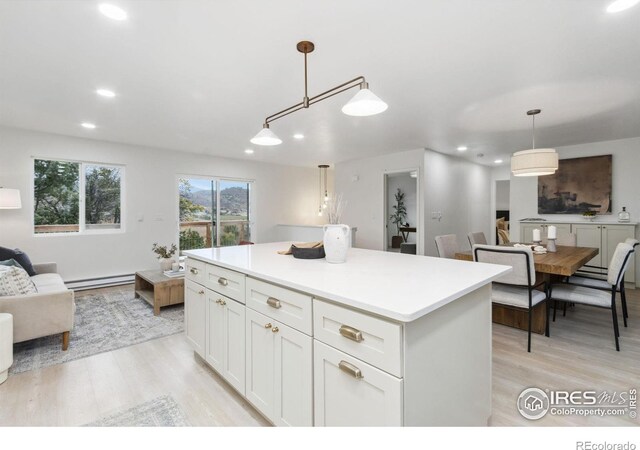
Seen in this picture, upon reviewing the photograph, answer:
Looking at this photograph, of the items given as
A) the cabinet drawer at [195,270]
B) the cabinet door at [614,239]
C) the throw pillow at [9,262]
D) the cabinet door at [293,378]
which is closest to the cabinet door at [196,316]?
the cabinet drawer at [195,270]

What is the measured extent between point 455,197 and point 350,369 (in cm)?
605

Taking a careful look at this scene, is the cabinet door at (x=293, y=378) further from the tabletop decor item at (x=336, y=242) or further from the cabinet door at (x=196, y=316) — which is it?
the cabinet door at (x=196, y=316)

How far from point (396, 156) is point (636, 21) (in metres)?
4.02

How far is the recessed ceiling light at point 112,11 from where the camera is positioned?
179 centimetres

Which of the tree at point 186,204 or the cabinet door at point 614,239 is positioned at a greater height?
the tree at point 186,204

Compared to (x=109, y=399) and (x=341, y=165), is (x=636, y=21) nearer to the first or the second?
(x=109, y=399)

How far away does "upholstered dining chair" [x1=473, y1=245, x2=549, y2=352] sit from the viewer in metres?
2.57

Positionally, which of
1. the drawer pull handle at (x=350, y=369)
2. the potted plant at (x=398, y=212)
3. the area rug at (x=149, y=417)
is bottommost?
the area rug at (x=149, y=417)

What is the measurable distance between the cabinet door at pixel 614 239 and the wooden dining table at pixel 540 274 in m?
1.88

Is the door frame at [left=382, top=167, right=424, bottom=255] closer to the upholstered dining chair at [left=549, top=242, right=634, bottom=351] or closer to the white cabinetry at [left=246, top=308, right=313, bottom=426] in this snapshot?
the upholstered dining chair at [left=549, top=242, right=634, bottom=351]

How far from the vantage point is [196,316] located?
236 centimetres

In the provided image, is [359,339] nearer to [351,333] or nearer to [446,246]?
[351,333]

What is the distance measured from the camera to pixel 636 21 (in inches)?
76.8

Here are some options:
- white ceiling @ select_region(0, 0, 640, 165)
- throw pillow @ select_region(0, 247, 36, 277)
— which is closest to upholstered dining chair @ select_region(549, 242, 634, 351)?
white ceiling @ select_region(0, 0, 640, 165)
